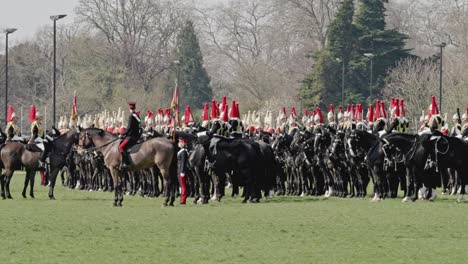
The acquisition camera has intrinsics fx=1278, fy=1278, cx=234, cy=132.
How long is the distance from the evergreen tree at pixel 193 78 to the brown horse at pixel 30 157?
84.1 m

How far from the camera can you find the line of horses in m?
35.2

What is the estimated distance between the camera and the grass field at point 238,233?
65.7 ft

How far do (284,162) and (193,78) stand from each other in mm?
85215

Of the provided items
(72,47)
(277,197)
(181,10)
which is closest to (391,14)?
(181,10)

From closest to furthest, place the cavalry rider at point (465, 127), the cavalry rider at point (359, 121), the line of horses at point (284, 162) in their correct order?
1. the line of horses at point (284, 162)
2. the cavalry rider at point (465, 127)
3. the cavalry rider at point (359, 121)

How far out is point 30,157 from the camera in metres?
40.3

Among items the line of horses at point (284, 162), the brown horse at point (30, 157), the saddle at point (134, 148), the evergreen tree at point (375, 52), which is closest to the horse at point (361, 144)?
the line of horses at point (284, 162)

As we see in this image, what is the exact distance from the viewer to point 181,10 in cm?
11538

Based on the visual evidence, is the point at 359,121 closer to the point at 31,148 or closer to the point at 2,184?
the point at 31,148

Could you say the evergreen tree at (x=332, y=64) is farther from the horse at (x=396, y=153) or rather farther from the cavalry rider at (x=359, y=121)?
the horse at (x=396, y=153)

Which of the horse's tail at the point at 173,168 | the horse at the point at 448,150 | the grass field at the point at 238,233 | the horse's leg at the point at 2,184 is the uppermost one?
the horse at the point at 448,150

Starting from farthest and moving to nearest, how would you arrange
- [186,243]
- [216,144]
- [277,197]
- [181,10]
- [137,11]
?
[181,10] → [137,11] → [277,197] → [216,144] → [186,243]

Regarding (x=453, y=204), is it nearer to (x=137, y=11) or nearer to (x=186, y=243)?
(x=186, y=243)

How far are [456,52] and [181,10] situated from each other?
1109 inches
